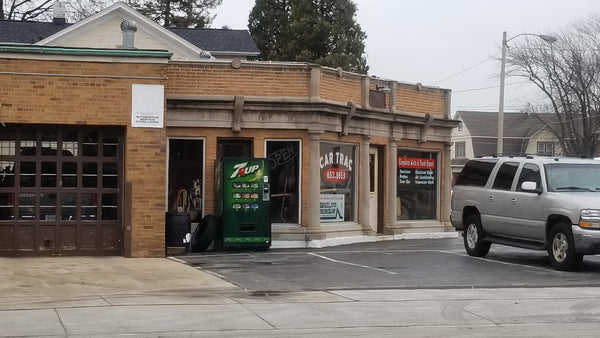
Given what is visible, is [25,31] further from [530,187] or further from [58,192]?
[530,187]

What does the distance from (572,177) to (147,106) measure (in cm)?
807

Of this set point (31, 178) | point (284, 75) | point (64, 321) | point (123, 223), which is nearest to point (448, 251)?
point (284, 75)

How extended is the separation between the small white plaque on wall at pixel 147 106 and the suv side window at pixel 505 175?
6626mm

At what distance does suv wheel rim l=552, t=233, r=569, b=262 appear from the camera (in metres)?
13.9

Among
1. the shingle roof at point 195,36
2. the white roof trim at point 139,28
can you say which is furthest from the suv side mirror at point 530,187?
the shingle roof at point 195,36

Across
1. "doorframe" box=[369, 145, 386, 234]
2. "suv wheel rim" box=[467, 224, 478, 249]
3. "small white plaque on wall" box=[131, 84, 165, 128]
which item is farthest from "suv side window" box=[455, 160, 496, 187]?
"small white plaque on wall" box=[131, 84, 165, 128]

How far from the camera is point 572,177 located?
14.5 meters

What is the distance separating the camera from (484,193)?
52.5 ft

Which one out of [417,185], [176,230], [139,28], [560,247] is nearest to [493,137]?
[139,28]

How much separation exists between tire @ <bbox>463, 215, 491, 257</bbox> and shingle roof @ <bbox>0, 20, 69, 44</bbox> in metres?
16.9

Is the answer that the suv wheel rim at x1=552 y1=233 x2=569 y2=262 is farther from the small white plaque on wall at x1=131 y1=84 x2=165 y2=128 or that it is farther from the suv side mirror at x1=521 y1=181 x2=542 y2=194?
the small white plaque on wall at x1=131 y1=84 x2=165 y2=128

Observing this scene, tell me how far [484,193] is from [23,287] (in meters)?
8.78

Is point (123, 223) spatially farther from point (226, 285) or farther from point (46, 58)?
point (226, 285)

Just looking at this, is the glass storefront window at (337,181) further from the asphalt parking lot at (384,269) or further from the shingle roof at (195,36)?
the shingle roof at (195,36)
